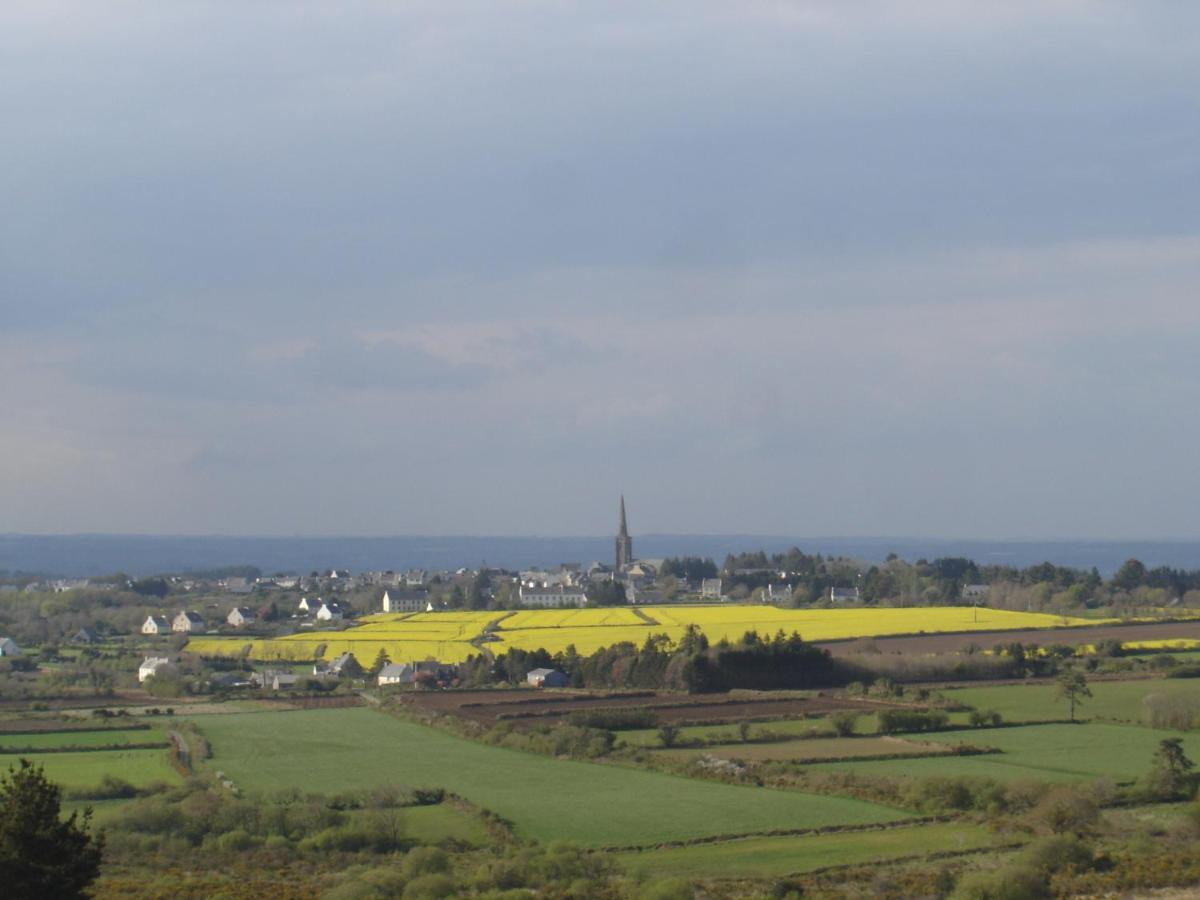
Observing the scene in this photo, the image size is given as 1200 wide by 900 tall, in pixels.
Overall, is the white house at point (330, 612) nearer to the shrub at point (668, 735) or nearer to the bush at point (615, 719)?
the bush at point (615, 719)

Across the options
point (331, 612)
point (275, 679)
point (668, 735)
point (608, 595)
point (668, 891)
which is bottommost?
point (275, 679)

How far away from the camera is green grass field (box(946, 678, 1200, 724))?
42344mm

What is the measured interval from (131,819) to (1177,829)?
1982cm

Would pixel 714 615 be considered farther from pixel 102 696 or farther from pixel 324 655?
pixel 102 696

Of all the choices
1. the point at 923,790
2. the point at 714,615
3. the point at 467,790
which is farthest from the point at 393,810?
the point at 714,615

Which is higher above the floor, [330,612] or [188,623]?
[188,623]

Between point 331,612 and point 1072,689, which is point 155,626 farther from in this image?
point 1072,689

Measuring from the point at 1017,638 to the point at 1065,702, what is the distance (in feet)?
62.4

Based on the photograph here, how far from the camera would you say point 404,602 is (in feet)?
351

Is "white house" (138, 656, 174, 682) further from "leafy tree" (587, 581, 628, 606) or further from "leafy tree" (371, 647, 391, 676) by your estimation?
"leafy tree" (587, 581, 628, 606)

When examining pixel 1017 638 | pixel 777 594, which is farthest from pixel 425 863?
pixel 777 594

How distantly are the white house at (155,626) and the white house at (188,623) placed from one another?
46cm

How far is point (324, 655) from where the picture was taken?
67125mm

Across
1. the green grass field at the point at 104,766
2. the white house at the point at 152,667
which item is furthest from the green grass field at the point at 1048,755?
the white house at the point at 152,667
